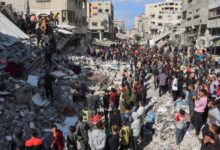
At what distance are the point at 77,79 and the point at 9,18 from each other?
9.51m

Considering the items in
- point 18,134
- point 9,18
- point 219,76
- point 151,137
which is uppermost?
point 9,18

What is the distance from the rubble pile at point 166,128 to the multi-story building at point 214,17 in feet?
90.0

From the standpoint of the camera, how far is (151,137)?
617 inches

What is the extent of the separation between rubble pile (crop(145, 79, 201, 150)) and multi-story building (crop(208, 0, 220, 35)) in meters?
27.4

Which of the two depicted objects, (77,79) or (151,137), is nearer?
(151,137)

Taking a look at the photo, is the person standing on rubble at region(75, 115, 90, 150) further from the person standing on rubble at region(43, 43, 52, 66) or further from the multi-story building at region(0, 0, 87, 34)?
the multi-story building at region(0, 0, 87, 34)

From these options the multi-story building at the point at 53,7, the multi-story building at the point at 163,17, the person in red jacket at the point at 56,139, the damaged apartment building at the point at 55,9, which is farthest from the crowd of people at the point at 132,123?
the multi-story building at the point at 163,17

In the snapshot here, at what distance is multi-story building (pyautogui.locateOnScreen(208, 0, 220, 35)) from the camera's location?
44862 mm

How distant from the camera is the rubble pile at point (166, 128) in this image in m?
14.0

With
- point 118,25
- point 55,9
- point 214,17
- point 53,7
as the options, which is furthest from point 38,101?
point 118,25

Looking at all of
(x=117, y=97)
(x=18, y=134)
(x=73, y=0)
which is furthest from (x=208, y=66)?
(x=73, y=0)

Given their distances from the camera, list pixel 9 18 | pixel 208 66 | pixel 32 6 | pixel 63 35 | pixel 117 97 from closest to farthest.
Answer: pixel 117 97 → pixel 208 66 → pixel 9 18 → pixel 63 35 → pixel 32 6

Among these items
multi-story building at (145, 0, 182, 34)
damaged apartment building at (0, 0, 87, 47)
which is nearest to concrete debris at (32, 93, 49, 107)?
damaged apartment building at (0, 0, 87, 47)

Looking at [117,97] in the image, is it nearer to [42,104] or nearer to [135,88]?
[135,88]
